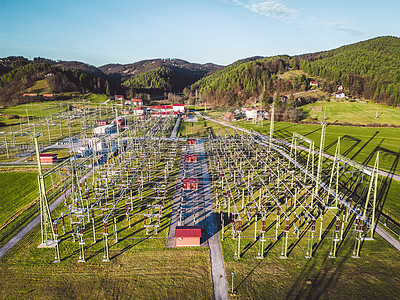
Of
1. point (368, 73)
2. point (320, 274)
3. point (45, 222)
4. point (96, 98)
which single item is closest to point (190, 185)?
point (45, 222)

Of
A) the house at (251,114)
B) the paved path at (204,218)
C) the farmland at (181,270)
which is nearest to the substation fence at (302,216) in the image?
the farmland at (181,270)

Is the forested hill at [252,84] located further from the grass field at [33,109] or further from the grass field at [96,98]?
the grass field at [33,109]

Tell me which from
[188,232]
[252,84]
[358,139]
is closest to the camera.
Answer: [188,232]

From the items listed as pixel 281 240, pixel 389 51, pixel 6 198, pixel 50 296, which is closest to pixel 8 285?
pixel 50 296

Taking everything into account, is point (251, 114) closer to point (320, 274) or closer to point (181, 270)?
point (320, 274)

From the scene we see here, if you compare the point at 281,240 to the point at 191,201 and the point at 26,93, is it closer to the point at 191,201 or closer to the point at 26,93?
the point at 191,201

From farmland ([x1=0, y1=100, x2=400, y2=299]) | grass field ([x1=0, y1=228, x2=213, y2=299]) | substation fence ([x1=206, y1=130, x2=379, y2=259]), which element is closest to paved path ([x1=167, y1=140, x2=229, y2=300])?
farmland ([x1=0, y1=100, x2=400, y2=299])
